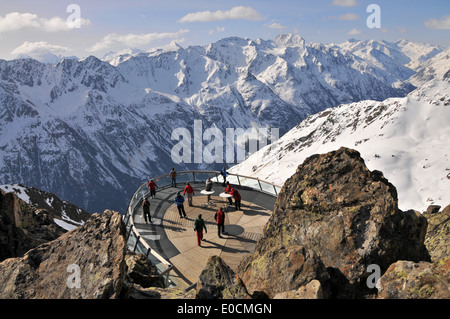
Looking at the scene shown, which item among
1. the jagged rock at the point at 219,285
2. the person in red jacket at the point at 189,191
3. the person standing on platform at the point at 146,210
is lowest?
the jagged rock at the point at 219,285

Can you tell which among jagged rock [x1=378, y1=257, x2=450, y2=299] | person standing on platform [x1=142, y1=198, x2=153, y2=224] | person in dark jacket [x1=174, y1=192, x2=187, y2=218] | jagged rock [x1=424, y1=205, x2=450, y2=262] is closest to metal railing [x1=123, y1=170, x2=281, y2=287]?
person standing on platform [x1=142, y1=198, x2=153, y2=224]

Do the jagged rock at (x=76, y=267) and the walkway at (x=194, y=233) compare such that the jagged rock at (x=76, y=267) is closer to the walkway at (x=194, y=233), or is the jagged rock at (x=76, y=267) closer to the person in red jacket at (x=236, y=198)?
the walkway at (x=194, y=233)

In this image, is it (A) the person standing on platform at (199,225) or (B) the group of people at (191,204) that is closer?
(A) the person standing on platform at (199,225)

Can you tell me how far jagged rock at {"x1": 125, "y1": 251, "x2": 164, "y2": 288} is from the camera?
12.1 m

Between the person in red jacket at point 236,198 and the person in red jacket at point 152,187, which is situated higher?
the person in red jacket at point 152,187

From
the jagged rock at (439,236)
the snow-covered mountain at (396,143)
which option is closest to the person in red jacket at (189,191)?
the jagged rock at (439,236)

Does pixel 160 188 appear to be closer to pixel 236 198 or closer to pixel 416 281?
pixel 236 198

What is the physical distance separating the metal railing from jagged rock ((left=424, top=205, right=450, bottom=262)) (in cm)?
1026

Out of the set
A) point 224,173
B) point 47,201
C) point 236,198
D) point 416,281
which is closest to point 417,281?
point 416,281

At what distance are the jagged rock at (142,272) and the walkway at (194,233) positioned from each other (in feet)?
3.12

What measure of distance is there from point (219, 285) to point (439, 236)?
11.6m

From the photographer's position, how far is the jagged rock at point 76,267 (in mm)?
7984
